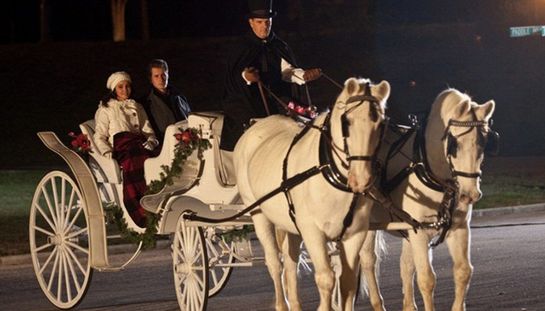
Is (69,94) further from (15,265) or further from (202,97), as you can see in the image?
(15,265)

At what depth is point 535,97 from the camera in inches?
1581

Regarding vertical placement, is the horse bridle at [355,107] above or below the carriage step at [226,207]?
above

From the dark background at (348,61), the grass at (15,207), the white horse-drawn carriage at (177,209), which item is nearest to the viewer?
the white horse-drawn carriage at (177,209)

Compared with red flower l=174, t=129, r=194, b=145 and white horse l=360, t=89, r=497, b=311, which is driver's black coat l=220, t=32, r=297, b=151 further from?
white horse l=360, t=89, r=497, b=311

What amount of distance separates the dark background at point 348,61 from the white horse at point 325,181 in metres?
26.0

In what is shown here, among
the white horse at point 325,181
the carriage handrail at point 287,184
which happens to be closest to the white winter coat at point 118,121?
the carriage handrail at point 287,184

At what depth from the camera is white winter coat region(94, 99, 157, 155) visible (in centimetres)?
1292

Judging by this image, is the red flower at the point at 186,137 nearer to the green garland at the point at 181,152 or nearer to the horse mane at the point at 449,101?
the green garland at the point at 181,152

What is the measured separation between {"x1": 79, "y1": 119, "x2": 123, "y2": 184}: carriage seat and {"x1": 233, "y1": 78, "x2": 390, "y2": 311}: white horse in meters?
2.14

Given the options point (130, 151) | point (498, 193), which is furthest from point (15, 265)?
point (498, 193)

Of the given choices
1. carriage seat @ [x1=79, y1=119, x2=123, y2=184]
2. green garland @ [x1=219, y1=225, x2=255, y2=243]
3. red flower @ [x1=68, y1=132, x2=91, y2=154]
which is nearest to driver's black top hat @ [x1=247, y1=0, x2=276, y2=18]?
green garland @ [x1=219, y1=225, x2=255, y2=243]

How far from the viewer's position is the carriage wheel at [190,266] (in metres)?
11.3

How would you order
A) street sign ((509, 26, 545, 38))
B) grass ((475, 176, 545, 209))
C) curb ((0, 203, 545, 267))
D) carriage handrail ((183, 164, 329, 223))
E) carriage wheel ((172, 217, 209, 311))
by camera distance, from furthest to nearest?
street sign ((509, 26, 545, 38)) < grass ((475, 176, 545, 209)) < curb ((0, 203, 545, 267)) < carriage wheel ((172, 217, 209, 311)) < carriage handrail ((183, 164, 329, 223))

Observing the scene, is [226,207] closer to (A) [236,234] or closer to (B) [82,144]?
(A) [236,234]
